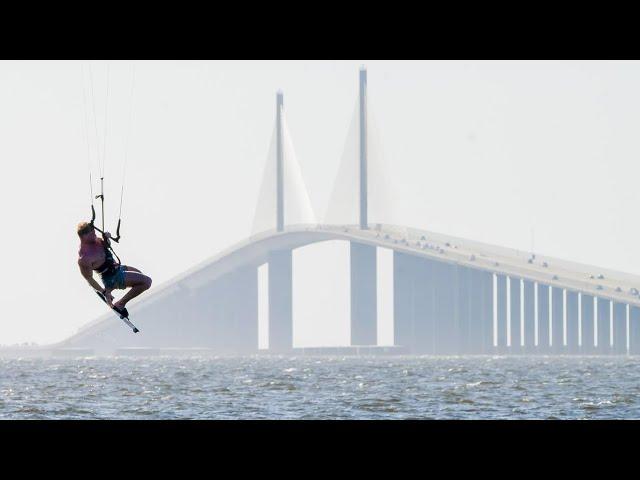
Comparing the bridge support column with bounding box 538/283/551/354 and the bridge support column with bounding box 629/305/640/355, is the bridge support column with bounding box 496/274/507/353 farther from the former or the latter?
the bridge support column with bounding box 629/305/640/355

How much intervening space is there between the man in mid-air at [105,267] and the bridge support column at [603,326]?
120153 mm

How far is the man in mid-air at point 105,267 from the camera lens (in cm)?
1670

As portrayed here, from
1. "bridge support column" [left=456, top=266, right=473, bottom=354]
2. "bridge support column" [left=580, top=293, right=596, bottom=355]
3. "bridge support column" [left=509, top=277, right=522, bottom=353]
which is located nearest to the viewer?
"bridge support column" [left=580, top=293, right=596, bottom=355]

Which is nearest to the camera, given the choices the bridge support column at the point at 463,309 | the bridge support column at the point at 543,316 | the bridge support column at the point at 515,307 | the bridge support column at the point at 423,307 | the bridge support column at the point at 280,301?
the bridge support column at the point at 543,316

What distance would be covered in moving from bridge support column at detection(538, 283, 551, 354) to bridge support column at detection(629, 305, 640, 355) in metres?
6.48

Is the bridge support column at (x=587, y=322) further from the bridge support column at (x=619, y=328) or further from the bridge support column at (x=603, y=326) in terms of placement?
the bridge support column at (x=619, y=328)

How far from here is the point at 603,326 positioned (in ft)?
447

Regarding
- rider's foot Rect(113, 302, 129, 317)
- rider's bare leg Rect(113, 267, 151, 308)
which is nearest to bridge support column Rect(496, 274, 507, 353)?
rider's foot Rect(113, 302, 129, 317)

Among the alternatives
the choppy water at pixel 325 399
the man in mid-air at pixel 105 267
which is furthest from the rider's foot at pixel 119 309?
the choppy water at pixel 325 399

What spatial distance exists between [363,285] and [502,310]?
11372mm

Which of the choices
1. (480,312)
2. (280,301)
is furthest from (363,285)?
(480,312)

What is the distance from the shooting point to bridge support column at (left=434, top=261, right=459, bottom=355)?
14075 centimetres
